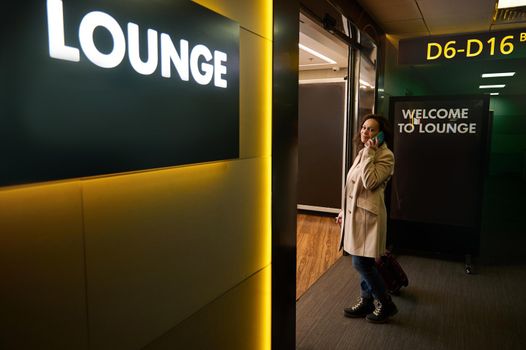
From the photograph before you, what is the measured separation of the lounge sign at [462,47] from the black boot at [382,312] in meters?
2.46

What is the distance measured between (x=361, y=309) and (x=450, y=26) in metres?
3.73

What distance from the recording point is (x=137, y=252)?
1.39 m

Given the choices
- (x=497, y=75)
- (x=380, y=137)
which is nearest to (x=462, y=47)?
(x=380, y=137)

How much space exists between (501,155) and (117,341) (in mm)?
5919

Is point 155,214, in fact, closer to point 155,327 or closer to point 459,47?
point 155,327

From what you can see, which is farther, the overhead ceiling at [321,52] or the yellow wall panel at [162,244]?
the overhead ceiling at [321,52]

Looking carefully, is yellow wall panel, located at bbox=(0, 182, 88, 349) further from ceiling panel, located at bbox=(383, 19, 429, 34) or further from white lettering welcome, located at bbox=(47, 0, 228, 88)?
ceiling panel, located at bbox=(383, 19, 429, 34)

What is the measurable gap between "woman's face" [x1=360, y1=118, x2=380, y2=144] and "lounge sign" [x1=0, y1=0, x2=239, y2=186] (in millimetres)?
1662

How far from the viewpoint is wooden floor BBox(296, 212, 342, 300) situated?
412 cm

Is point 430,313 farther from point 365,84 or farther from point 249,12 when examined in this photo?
point 249,12

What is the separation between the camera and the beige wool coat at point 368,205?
2971 millimetres

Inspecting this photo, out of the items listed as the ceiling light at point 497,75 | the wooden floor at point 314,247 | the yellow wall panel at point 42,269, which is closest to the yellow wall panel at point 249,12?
the yellow wall panel at point 42,269

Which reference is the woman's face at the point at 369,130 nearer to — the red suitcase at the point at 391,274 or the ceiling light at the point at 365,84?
the red suitcase at the point at 391,274

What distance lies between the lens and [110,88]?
1194 millimetres
